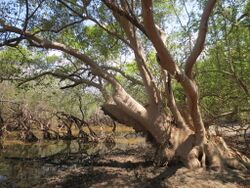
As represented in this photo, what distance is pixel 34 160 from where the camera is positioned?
14648mm

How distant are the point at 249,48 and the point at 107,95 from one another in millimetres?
5592

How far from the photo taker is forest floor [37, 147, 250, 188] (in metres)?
9.76

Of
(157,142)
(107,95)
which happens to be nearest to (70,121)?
(107,95)

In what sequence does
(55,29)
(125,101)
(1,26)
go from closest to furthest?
(1,26), (125,101), (55,29)

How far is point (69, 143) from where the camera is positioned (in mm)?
21625

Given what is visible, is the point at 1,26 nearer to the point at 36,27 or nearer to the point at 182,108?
the point at 36,27

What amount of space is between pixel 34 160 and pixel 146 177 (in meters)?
5.79

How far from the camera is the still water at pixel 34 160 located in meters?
11.2

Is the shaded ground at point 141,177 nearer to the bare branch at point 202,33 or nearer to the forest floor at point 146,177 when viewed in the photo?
the forest floor at point 146,177

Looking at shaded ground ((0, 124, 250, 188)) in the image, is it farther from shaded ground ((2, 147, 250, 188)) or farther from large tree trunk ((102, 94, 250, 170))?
large tree trunk ((102, 94, 250, 170))

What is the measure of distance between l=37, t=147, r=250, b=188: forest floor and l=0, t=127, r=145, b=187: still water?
2.17 ft

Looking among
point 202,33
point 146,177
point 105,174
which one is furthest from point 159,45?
point 105,174

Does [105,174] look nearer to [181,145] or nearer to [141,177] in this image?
[141,177]

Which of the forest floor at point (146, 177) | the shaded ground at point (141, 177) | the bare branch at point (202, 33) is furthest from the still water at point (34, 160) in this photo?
the bare branch at point (202, 33)
